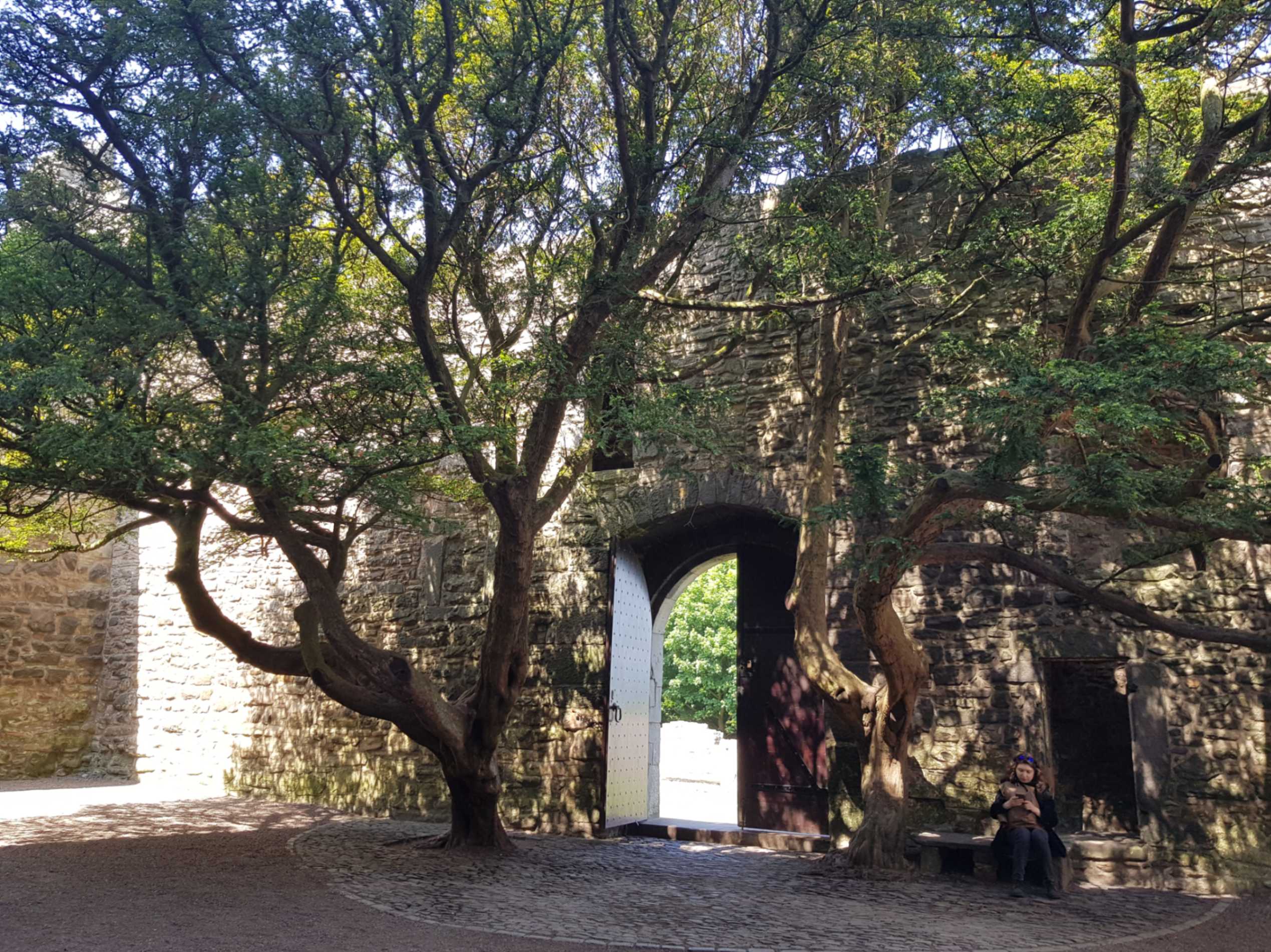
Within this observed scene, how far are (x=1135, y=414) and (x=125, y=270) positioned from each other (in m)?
4.73

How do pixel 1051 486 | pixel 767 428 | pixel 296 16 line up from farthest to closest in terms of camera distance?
pixel 767 428, pixel 1051 486, pixel 296 16

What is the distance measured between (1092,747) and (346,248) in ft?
20.7

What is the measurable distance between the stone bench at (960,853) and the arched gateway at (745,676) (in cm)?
138

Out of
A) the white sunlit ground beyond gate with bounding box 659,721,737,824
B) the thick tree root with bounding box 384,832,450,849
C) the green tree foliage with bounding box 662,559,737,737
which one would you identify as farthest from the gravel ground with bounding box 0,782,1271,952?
the green tree foliage with bounding box 662,559,737,737

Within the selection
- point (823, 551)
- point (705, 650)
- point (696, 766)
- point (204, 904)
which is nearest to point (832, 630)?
point (823, 551)

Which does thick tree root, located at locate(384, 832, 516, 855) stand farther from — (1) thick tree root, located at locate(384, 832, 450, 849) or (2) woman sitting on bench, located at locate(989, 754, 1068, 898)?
(2) woman sitting on bench, located at locate(989, 754, 1068, 898)

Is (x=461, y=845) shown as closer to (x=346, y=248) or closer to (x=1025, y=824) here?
(x=1025, y=824)

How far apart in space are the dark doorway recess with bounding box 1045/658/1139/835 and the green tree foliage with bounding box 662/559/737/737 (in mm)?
13782

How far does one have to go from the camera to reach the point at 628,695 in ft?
26.5

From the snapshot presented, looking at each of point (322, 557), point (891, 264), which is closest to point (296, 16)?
point (891, 264)

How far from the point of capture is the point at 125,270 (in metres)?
5.03

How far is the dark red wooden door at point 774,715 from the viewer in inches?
294

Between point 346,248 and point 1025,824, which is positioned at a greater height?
point 346,248

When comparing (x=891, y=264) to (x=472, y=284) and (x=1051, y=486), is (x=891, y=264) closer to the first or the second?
(x=1051, y=486)
